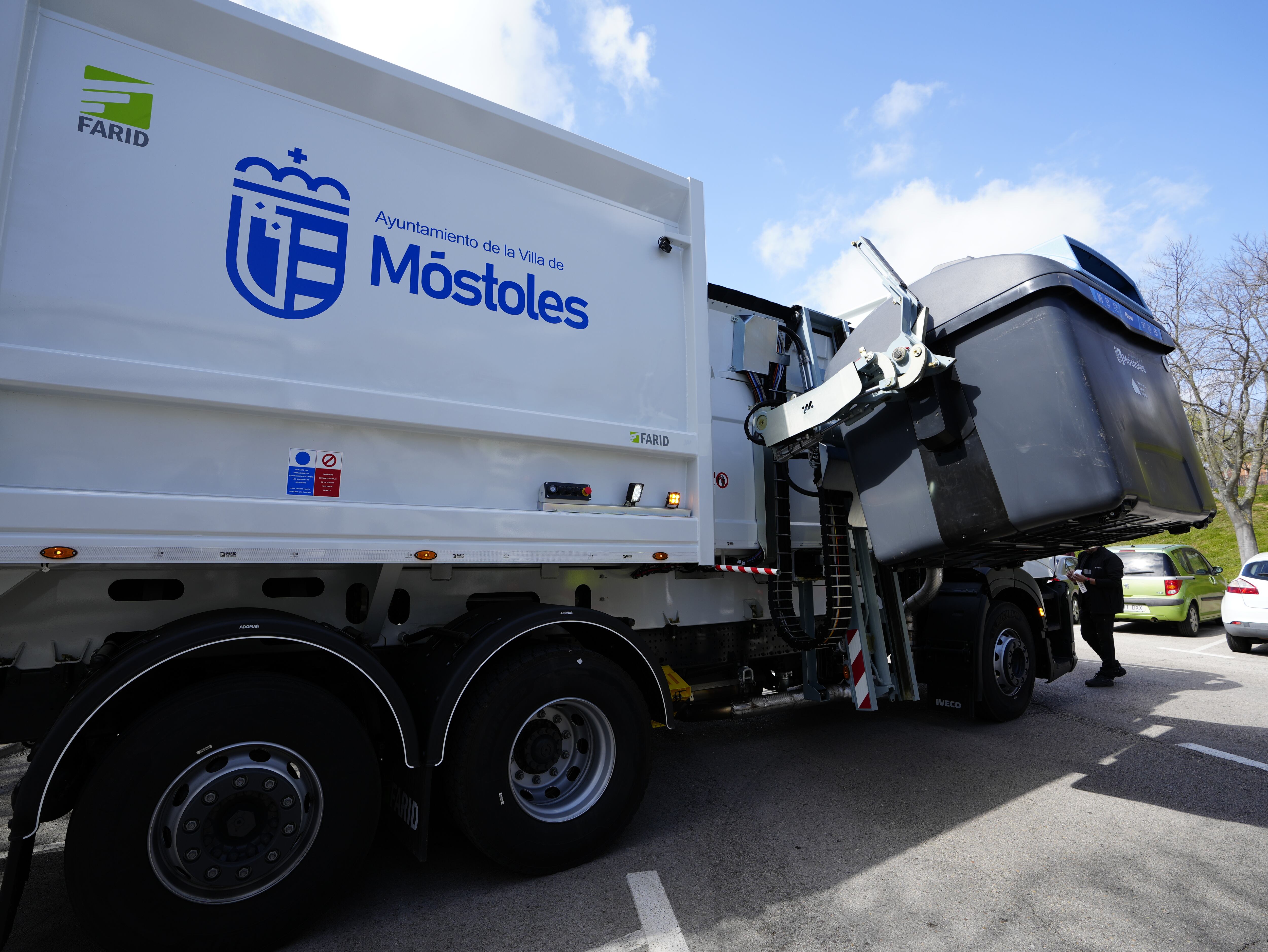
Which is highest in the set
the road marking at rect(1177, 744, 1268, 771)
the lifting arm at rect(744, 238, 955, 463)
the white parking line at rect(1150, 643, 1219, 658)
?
the lifting arm at rect(744, 238, 955, 463)

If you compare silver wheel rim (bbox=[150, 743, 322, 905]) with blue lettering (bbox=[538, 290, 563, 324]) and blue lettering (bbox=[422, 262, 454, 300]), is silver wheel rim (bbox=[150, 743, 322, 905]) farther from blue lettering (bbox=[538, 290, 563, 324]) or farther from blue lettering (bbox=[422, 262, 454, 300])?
blue lettering (bbox=[538, 290, 563, 324])

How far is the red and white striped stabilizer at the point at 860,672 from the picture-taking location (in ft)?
14.6

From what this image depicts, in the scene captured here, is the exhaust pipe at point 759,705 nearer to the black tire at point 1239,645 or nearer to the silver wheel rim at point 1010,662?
the silver wheel rim at point 1010,662

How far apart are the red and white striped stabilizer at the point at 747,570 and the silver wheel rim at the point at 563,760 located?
1.26m

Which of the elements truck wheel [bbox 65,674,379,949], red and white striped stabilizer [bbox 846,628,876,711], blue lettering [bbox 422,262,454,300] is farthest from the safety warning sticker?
red and white striped stabilizer [bbox 846,628,876,711]

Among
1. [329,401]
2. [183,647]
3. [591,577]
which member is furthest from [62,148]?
[591,577]

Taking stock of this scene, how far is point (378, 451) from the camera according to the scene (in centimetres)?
275

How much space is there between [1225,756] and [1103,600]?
296cm

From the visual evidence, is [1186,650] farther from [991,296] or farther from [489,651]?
[489,651]

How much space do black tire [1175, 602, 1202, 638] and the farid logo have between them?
48.5ft

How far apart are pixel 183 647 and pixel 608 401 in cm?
201

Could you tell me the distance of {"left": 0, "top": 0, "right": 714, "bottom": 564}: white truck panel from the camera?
89.1 inches

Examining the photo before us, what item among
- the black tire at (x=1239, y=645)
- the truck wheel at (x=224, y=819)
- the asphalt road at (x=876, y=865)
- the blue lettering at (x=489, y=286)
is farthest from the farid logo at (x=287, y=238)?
the black tire at (x=1239, y=645)

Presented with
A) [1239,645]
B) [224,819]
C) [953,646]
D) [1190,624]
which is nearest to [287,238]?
[224,819]
